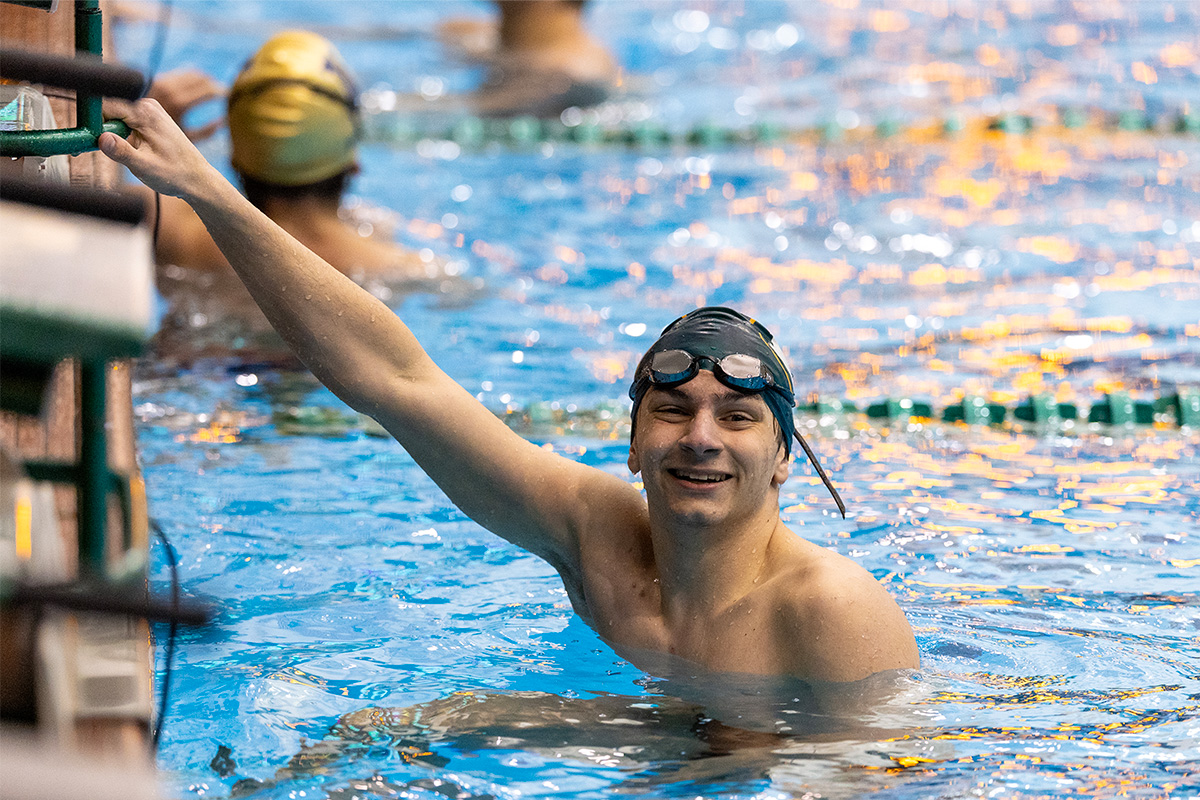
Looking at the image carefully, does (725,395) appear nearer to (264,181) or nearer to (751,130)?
(264,181)

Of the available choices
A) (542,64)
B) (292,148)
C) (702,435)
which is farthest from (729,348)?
(542,64)

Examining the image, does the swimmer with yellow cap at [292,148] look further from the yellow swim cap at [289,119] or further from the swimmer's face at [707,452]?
the swimmer's face at [707,452]

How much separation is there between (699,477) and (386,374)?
0.58 m

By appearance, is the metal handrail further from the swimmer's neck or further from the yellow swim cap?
the yellow swim cap

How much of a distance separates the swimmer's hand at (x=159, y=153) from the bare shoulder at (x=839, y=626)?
A: 1207mm

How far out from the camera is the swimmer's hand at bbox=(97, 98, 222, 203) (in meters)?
2.13

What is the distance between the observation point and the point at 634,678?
9.06 feet

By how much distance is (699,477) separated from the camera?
247 centimetres

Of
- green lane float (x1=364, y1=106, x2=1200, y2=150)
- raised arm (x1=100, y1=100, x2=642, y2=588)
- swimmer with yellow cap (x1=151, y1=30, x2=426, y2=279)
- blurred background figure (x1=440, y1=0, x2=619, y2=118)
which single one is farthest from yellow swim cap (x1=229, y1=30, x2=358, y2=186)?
blurred background figure (x1=440, y1=0, x2=619, y2=118)

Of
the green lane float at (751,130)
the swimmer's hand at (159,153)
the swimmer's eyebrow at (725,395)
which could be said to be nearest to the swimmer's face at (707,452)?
the swimmer's eyebrow at (725,395)

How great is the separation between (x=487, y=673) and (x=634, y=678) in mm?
379

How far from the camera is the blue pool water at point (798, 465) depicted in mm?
2533

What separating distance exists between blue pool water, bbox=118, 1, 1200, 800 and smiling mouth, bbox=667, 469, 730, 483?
1.48 ft

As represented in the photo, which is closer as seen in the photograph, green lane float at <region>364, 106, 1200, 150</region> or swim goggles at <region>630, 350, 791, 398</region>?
swim goggles at <region>630, 350, 791, 398</region>
